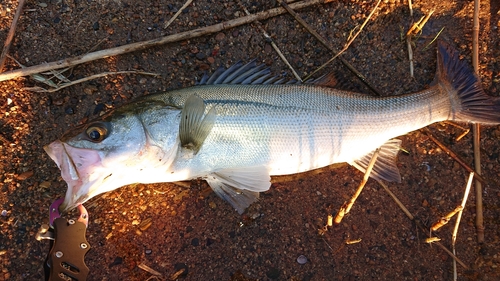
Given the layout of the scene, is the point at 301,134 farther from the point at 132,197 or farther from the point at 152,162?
the point at 132,197

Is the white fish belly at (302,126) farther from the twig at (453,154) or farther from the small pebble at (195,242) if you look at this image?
the small pebble at (195,242)

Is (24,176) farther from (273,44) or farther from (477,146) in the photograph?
(477,146)

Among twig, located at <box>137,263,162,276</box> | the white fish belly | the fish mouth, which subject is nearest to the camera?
the fish mouth

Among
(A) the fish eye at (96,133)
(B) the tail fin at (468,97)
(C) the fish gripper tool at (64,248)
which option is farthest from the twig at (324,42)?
(C) the fish gripper tool at (64,248)

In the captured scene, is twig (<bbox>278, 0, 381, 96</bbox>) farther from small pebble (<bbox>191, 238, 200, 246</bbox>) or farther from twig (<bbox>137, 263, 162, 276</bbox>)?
twig (<bbox>137, 263, 162, 276</bbox>)

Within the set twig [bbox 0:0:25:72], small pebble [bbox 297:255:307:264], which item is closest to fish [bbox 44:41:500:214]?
small pebble [bbox 297:255:307:264]
